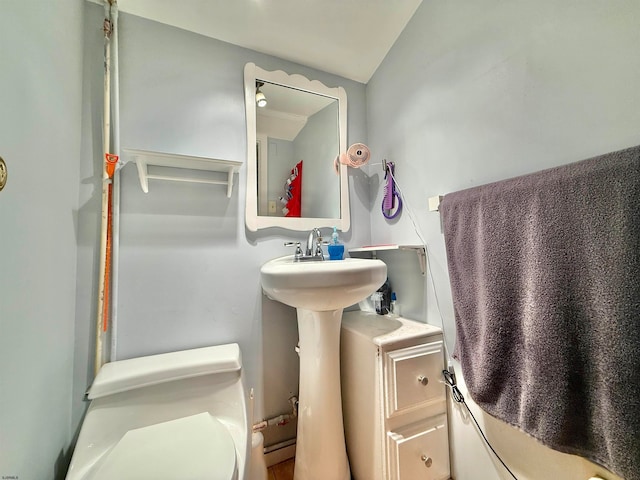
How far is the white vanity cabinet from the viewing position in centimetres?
80

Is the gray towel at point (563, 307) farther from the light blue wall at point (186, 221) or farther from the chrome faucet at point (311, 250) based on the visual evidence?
the light blue wall at point (186, 221)

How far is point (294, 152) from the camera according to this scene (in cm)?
126

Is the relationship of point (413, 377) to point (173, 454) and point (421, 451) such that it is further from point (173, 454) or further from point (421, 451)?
point (173, 454)

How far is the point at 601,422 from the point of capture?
0.51m

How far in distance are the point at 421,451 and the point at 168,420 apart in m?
0.93

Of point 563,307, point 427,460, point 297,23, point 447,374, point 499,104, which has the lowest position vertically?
point 427,460

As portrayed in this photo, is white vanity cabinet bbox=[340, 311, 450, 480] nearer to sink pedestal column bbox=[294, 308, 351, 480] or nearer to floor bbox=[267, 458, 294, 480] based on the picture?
sink pedestal column bbox=[294, 308, 351, 480]

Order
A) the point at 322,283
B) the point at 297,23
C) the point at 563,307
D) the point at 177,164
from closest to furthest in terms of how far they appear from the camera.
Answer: the point at 563,307, the point at 322,283, the point at 177,164, the point at 297,23

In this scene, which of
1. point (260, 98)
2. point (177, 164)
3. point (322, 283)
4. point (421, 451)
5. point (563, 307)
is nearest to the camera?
point (563, 307)

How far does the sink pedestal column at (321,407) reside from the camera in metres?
0.86

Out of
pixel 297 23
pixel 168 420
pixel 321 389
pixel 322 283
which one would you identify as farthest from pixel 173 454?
pixel 297 23

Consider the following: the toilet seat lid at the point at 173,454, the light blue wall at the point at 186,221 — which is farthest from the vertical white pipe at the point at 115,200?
the toilet seat lid at the point at 173,454

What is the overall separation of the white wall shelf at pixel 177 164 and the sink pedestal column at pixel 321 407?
0.69 meters

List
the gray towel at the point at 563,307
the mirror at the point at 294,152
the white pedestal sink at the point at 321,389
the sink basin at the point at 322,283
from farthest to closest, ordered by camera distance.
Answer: the mirror at the point at 294,152
the white pedestal sink at the point at 321,389
the sink basin at the point at 322,283
the gray towel at the point at 563,307
